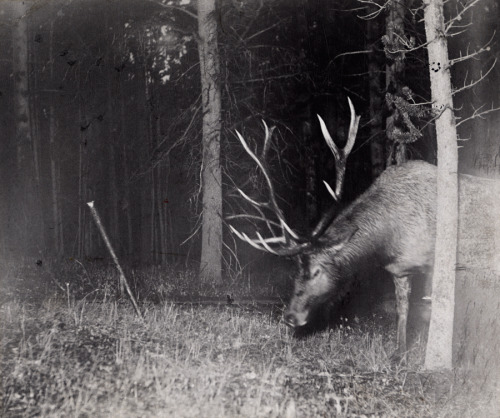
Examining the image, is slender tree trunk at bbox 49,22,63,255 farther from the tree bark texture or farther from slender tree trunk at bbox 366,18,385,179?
slender tree trunk at bbox 366,18,385,179

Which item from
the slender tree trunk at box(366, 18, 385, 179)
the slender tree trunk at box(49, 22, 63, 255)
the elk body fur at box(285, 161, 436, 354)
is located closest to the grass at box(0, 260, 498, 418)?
the elk body fur at box(285, 161, 436, 354)

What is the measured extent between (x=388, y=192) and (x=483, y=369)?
8.06 feet

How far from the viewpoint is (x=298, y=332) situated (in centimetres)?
673

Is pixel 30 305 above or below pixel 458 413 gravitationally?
above

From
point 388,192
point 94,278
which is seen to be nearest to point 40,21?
point 94,278

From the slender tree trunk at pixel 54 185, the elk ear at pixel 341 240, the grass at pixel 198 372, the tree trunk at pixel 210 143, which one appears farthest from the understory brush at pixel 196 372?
the slender tree trunk at pixel 54 185

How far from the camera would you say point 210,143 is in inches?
373

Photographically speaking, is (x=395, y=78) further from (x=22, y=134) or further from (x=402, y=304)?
(x=22, y=134)

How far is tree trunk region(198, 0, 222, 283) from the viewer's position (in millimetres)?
9438

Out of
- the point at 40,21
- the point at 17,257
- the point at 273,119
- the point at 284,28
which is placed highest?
the point at 40,21

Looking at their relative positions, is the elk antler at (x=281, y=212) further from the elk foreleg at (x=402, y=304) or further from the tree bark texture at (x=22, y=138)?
the tree bark texture at (x=22, y=138)

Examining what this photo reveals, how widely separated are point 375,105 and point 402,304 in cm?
474

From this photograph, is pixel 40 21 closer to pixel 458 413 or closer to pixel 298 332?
pixel 298 332

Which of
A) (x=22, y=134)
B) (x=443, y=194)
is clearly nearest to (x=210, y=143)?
(x=22, y=134)
